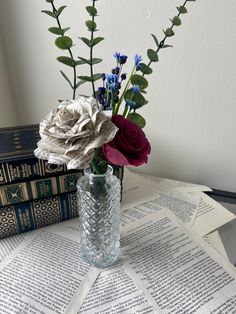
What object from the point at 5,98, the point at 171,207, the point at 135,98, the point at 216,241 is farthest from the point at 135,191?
the point at 5,98

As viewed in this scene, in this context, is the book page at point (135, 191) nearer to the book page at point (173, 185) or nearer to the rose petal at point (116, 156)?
the book page at point (173, 185)

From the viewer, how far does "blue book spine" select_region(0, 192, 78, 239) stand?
1.84 feet

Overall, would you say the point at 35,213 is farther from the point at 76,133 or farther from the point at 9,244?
the point at 76,133

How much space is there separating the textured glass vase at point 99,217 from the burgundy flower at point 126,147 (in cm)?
10

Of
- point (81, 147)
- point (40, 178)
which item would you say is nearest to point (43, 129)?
point (81, 147)

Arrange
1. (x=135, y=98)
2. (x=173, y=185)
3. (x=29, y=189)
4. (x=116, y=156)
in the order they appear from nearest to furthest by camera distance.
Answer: (x=116, y=156), (x=135, y=98), (x=29, y=189), (x=173, y=185)

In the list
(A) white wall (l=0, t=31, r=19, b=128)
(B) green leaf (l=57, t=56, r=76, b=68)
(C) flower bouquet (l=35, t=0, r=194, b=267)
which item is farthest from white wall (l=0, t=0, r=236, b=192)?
(B) green leaf (l=57, t=56, r=76, b=68)

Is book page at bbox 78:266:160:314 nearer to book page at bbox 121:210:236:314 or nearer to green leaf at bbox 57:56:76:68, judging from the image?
book page at bbox 121:210:236:314

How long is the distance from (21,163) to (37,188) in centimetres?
7

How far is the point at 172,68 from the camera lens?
0.69m

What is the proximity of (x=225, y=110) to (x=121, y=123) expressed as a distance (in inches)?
16.4

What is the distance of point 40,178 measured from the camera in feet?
1.80

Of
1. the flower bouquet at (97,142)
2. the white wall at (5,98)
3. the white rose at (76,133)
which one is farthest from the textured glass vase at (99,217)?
the white wall at (5,98)

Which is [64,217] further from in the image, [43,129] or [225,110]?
[225,110]
